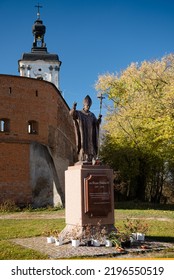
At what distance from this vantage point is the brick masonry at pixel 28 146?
2169 centimetres

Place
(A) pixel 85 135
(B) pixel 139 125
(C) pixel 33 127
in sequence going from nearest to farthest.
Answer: (A) pixel 85 135 → (C) pixel 33 127 → (B) pixel 139 125

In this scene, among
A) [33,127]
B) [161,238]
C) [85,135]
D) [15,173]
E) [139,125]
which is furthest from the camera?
[139,125]

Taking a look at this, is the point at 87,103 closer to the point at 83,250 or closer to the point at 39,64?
the point at 83,250

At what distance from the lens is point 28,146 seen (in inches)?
883

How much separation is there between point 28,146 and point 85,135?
1277 cm

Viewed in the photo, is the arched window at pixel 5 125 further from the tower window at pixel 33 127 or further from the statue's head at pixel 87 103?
the statue's head at pixel 87 103

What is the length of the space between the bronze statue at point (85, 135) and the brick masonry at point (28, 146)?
39.9 ft

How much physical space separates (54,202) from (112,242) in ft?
47.4

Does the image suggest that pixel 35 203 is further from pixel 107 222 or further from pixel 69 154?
pixel 107 222

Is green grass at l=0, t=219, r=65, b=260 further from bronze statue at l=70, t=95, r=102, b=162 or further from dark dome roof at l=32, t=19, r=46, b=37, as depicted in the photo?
dark dome roof at l=32, t=19, r=46, b=37

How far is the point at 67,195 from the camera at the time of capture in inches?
385

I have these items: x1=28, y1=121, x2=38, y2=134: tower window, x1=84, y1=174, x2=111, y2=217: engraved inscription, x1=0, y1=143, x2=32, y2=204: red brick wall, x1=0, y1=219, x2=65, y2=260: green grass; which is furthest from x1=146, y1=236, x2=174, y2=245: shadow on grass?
x1=28, y1=121, x2=38, y2=134: tower window

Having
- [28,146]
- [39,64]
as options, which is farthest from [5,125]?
[39,64]
